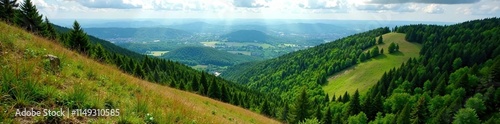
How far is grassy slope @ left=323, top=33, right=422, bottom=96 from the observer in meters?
132

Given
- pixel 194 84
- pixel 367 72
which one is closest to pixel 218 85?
pixel 194 84

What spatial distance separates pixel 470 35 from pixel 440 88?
4103 inches

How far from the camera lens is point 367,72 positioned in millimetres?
143625

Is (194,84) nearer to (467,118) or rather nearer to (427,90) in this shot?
(467,118)

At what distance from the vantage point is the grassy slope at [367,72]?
5212 inches

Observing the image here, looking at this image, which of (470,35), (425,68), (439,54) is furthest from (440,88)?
(470,35)

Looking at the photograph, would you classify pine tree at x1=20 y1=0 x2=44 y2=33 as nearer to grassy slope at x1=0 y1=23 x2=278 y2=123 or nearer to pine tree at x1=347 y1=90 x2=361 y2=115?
grassy slope at x1=0 y1=23 x2=278 y2=123

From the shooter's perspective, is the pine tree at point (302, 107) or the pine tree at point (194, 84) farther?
the pine tree at point (194, 84)

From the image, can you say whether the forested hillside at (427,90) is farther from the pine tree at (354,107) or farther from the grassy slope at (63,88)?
the grassy slope at (63,88)

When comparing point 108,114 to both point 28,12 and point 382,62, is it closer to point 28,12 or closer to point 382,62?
point 28,12

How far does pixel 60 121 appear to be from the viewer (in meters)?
6.37

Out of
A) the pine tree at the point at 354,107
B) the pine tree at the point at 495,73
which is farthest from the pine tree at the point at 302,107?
the pine tree at the point at 495,73

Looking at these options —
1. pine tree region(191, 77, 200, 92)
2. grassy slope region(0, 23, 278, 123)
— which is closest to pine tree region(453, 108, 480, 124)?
pine tree region(191, 77, 200, 92)

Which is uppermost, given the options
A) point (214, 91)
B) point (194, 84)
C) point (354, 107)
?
point (194, 84)
